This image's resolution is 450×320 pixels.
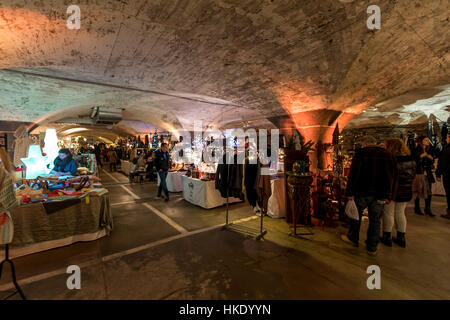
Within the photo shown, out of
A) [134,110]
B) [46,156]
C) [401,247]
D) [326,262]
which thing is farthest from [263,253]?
[134,110]

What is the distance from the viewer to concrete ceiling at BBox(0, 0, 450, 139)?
241 centimetres

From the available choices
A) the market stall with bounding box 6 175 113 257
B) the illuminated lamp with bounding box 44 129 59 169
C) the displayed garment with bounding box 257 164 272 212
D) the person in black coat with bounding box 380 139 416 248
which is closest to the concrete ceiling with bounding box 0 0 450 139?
the illuminated lamp with bounding box 44 129 59 169

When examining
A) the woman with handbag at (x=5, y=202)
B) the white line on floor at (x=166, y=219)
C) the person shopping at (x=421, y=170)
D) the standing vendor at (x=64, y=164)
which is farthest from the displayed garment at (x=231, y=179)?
the standing vendor at (x=64, y=164)

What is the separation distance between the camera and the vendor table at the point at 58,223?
3066 millimetres

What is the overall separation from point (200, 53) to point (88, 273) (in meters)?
3.77

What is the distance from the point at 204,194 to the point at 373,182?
3725 millimetres

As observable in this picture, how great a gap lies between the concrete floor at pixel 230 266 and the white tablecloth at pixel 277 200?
53 centimetres

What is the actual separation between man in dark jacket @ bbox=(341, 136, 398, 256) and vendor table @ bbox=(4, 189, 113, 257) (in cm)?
451

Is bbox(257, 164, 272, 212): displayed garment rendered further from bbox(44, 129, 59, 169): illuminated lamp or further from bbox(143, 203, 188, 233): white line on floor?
bbox(44, 129, 59, 169): illuminated lamp

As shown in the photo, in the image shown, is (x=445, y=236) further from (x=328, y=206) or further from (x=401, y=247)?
(x=328, y=206)

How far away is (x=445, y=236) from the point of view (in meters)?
3.78

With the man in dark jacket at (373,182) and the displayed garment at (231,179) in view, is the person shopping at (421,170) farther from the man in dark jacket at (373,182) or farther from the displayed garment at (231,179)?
the displayed garment at (231,179)

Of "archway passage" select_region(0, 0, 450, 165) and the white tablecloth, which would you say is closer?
"archway passage" select_region(0, 0, 450, 165)

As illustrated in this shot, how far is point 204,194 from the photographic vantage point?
535cm
